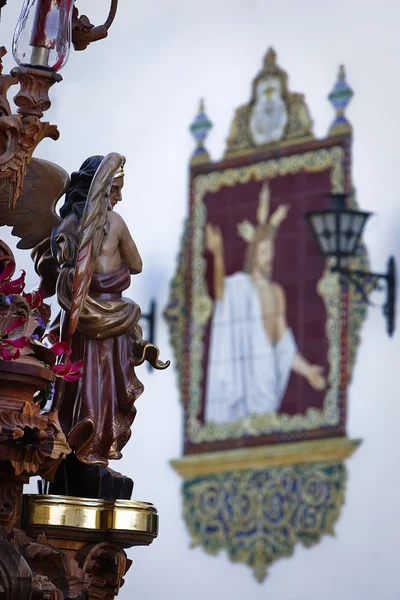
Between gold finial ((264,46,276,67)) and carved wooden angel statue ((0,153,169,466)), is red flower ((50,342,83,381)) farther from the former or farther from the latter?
gold finial ((264,46,276,67))

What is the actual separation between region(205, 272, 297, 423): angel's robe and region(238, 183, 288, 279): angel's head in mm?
88

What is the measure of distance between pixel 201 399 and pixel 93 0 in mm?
2903

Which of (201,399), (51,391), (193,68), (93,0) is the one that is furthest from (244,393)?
(51,391)

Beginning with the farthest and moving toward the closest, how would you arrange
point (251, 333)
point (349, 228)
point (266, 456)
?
point (251, 333) < point (266, 456) < point (349, 228)

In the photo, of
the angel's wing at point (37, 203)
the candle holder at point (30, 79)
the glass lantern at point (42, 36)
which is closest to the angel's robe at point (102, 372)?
the angel's wing at point (37, 203)

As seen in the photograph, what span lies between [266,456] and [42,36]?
5.67 metres

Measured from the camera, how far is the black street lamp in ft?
32.4

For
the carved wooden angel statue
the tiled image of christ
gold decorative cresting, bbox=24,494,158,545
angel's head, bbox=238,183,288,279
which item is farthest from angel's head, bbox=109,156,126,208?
angel's head, bbox=238,183,288,279

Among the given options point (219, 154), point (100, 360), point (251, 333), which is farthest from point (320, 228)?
point (100, 360)

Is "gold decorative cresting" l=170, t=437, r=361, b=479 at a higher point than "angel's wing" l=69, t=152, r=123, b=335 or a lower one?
higher

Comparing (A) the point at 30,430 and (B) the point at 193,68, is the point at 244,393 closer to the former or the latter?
(B) the point at 193,68

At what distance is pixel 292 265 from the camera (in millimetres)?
10383

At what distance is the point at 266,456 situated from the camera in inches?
407

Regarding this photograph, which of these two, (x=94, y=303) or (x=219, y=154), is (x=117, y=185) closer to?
(x=94, y=303)
